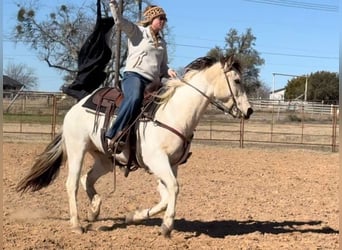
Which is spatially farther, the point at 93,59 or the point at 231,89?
the point at 93,59

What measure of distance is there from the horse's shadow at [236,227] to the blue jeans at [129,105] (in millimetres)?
1120

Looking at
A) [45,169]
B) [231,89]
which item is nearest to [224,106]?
[231,89]

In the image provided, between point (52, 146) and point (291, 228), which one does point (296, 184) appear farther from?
point (52, 146)

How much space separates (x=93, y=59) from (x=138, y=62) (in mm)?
1317

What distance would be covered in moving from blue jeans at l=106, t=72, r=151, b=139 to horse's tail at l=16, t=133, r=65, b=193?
1.17 meters

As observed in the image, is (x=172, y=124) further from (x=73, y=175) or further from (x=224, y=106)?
(x=73, y=175)

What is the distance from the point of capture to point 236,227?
6.23 metres

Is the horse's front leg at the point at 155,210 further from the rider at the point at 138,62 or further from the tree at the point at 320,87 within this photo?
the tree at the point at 320,87

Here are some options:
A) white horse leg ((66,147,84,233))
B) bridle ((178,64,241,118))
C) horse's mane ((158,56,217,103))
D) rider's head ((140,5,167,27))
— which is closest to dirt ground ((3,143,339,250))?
white horse leg ((66,147,84,233))

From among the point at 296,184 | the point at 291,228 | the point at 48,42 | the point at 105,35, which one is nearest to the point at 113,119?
the point at 105,35

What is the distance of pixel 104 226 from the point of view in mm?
5938

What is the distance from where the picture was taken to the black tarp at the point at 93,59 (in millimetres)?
6734

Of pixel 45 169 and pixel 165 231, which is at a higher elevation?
→ pixel 45 169

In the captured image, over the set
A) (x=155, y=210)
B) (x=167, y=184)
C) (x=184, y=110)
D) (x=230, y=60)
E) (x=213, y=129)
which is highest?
(x=230, y=60)
